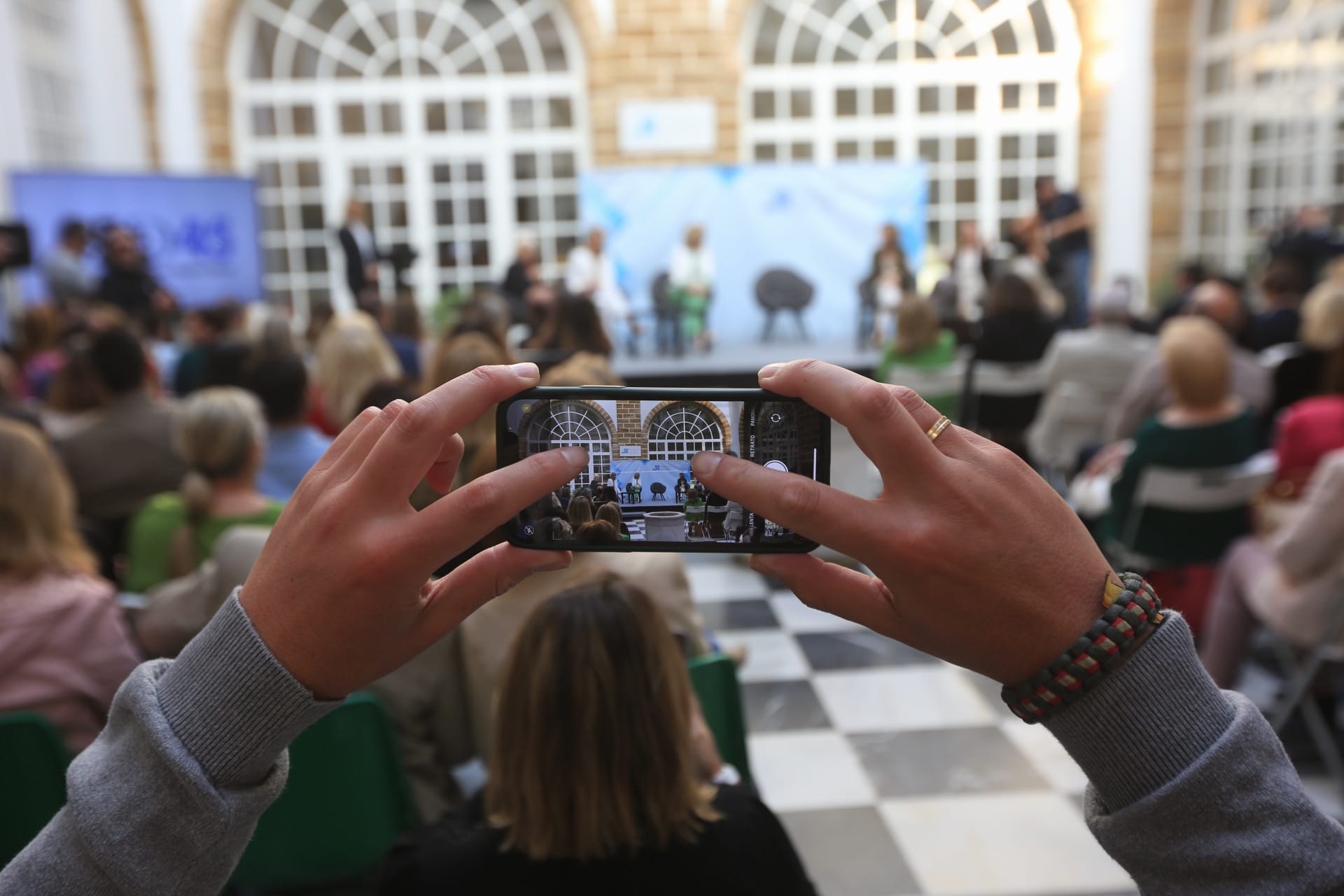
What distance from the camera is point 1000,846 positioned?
2.21 meters

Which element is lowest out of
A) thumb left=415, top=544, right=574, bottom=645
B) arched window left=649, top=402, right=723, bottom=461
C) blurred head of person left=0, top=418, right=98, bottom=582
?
blurred head of person left=0, top=418, right=98, bottom=582

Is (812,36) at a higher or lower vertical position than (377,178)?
higher

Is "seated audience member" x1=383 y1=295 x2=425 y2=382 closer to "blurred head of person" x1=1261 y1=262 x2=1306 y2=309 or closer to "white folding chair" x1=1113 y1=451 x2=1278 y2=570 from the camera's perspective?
"white folding chair" x1=1113 y1=451 x2=1278 y2=570

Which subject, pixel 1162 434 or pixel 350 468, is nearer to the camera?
pixel 350 468

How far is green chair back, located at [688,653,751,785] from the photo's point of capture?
1604 millimetres

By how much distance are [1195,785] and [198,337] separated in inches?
198

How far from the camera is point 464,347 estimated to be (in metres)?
2.54

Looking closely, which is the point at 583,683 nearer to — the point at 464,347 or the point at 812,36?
the point at 464,347

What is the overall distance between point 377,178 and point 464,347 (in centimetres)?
898

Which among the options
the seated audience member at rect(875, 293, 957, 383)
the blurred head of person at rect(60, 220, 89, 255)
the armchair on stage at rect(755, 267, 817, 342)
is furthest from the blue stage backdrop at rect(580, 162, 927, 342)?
the seated audience member at rect(875, 293, 957, 383)

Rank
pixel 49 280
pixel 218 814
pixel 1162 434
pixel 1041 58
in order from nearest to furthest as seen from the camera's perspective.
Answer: pixel 218 814
pixel 1162 434
pixel 49 280
pixel 1041 58

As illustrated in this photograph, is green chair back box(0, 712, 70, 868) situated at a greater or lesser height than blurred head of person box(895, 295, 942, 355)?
lesser

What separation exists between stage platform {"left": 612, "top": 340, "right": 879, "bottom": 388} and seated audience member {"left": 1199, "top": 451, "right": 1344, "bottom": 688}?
3467mm

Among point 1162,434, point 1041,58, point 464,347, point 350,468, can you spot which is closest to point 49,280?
point 464,347
